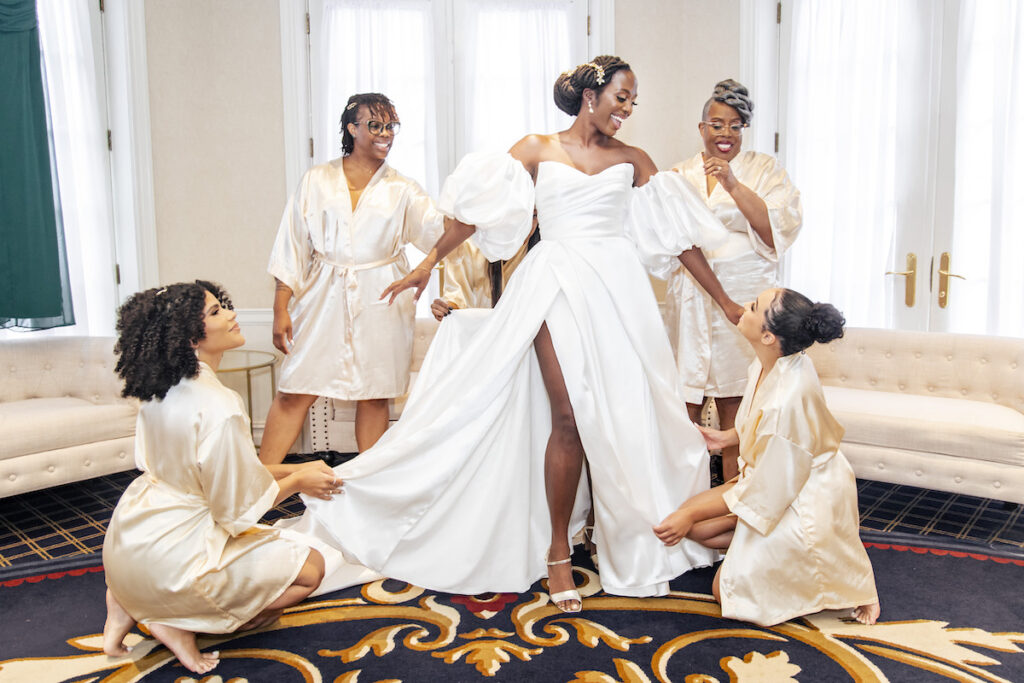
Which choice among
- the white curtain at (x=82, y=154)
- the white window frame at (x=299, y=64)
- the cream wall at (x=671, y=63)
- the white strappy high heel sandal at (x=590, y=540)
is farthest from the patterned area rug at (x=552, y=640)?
the cream wall at (x=671, y=63)

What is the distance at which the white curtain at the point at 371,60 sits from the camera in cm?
503

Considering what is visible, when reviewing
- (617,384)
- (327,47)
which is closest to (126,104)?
(327,47)

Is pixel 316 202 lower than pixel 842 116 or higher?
lower

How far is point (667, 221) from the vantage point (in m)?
3.07

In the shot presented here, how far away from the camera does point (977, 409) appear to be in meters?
3.73

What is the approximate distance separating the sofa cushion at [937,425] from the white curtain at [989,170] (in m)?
0.70

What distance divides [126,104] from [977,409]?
15.7ft

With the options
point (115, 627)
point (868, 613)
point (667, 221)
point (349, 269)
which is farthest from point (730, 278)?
point (115, 627)

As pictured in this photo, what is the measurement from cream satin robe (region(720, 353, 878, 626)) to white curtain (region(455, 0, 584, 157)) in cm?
303

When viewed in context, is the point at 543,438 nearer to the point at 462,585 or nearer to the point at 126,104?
the point at 462,585

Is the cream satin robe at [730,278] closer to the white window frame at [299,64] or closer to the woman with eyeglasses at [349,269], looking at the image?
the woman with eyeglasses at [349,269]

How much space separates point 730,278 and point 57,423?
3.08 m

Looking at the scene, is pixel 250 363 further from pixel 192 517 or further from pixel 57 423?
pixel 192 517

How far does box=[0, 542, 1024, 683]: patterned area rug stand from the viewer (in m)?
2.32
